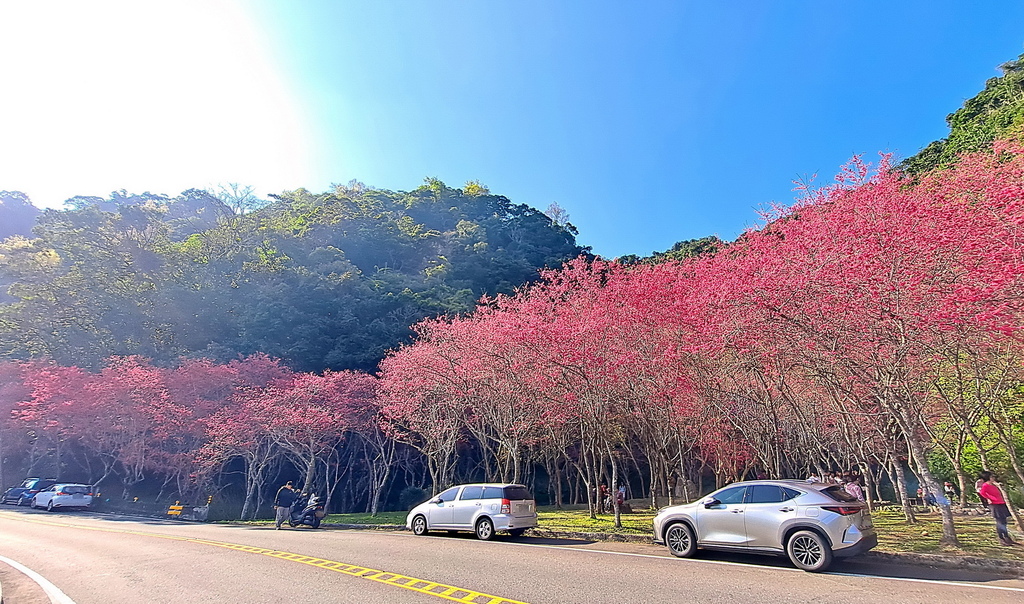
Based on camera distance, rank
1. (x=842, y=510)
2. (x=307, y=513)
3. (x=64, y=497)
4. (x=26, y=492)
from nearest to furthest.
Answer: (x=842, y=510), (x=307, y=513), (x=64, y=497), (x=26, y=492)

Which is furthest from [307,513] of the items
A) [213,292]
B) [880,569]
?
[213,292]

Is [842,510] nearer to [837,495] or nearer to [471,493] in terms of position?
[837,495]

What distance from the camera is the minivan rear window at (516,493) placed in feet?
42.1

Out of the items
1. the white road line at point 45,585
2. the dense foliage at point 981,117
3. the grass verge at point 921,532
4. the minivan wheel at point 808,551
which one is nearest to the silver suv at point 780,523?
the minivan wheel at point 808,551

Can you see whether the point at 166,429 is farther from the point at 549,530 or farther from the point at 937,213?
the point at 937,213

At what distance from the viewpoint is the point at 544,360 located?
655 inches

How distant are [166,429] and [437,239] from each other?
43562mm

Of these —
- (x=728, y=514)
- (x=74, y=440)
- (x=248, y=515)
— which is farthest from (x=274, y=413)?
(x=728, y=514)

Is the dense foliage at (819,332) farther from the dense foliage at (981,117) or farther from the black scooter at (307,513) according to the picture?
the dense foliage at (981,117)

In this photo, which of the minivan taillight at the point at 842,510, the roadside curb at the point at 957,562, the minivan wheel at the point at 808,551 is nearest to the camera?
the roadside curb at the point at 957,562

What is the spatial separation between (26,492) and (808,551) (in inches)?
1457

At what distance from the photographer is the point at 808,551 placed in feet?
26.7

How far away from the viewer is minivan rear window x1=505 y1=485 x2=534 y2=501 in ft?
42.1

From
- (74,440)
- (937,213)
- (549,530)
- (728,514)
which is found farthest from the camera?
(74,440)
